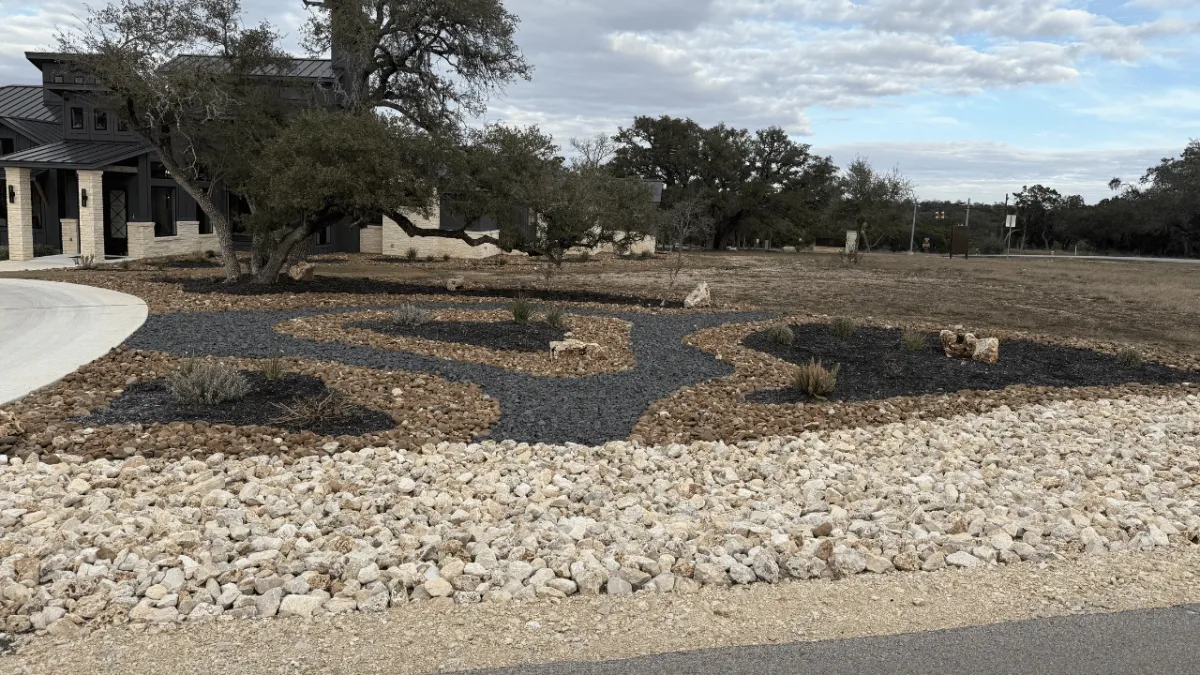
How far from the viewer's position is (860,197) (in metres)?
48.8

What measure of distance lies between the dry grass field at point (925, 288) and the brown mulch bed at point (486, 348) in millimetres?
5945

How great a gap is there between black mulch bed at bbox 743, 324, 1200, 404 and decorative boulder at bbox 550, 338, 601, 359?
102 inches

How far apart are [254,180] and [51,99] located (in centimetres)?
2026

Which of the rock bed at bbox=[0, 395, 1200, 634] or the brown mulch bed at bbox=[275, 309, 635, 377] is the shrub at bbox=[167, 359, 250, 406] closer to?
the rock bed at bbox=[0, 395, 1200, 634]

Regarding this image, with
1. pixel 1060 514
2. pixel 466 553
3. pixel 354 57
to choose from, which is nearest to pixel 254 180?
pixel 354 57

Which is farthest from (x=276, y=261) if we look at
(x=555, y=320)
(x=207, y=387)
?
(x=207, y=387)

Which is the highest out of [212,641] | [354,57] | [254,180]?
[354,57]

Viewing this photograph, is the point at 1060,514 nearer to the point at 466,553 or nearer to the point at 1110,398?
the point at 466,553

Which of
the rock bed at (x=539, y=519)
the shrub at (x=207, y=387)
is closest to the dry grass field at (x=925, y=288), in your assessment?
the rock bed at (x=539, y=519)

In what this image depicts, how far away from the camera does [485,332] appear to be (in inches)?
496

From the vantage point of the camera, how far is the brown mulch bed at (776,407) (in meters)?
8.02

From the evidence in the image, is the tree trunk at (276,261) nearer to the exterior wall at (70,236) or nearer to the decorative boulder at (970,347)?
the decorative boulder at (970,347)

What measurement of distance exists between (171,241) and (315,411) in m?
22.6

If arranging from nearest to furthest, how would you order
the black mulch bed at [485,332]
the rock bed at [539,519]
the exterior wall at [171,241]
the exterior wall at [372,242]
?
1. the rock bed at [539,519]
2. the black mulch bed at [485,332]
3. the exterior wall at [171,241]
4. the exterior wall at [372,242]
